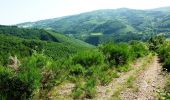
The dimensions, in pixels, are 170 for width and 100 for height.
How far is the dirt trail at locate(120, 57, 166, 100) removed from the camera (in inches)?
423

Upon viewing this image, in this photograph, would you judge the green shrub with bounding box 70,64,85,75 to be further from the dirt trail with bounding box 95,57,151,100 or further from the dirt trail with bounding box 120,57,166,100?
the dirt trail with bounding box 120,57,166,100

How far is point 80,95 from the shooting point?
10.7 m

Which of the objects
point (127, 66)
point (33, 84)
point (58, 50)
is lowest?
point (58, 50)

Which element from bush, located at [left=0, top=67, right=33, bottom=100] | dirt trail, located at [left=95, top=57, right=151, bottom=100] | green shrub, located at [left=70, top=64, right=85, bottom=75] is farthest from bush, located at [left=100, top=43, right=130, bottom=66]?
bush, located at [left=0, top=67, right=33, bottom=100]

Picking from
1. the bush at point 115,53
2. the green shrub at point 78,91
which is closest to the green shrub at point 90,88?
the green shrub at point 78,91

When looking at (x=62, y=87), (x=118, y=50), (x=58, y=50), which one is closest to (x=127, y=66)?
(x=118, y=50)

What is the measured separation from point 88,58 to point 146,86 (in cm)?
334

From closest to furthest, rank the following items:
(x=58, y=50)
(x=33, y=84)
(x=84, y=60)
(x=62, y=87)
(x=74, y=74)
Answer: (x=33, y=84), (x=62, y=87), (x=74, y=74), (x=84, y=60), (x=58, y=50)

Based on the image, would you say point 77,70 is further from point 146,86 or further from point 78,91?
point 146,86

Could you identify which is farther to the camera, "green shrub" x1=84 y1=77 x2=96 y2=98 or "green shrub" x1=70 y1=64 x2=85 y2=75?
"green shrub" x1=70 y1=64 x2=85 y2=75

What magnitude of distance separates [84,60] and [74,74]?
155 centimetres

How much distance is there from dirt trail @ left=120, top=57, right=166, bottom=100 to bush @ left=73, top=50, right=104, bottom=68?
81.0 inches

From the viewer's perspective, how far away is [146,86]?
40.8ft

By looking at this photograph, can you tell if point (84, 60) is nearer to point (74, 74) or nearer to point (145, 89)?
point (74, 74)
